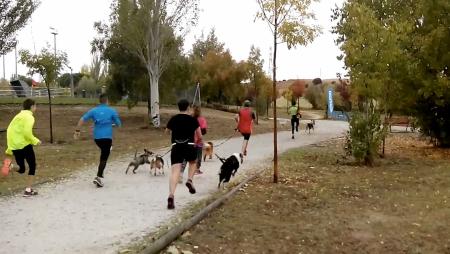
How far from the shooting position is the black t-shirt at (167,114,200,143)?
864 cm

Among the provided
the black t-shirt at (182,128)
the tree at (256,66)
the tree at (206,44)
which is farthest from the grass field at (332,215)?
the tree at (206,44)

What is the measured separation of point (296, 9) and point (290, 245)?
619 cm

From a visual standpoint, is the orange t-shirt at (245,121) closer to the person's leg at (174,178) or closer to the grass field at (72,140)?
the grass field at (72,140)

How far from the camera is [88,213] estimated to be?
8227 millimetres

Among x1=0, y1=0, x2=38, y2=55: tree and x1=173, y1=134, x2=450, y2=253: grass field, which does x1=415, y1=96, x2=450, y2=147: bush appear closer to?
x1=173, y1=134, x2=450, y2=253: grass field

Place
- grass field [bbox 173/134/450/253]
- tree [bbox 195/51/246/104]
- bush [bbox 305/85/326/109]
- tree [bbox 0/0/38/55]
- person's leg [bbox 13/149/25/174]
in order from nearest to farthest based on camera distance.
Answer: grass field [bbox 173/134/450/253], person's leg [bbox 13/149/25/174], tree [bbox 0/0/38/55], tree [bbox 195/51/246/104], bush [bbox 305/85/326/109]

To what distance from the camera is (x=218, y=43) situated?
72.5m

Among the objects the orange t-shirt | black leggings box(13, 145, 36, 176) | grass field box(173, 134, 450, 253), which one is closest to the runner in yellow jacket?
black leggings box(13, 145, 36, 176)

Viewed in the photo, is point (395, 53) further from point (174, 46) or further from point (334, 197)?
point (174, 46)

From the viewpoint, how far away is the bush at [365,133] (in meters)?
15.8

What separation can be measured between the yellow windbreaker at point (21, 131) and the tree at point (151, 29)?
2230 cm

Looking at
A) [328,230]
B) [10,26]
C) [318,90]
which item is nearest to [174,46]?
[10,26]

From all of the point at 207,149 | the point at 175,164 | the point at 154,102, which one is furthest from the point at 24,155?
the point at 154,102

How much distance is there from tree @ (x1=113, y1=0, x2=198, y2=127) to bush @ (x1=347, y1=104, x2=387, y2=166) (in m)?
18.4
